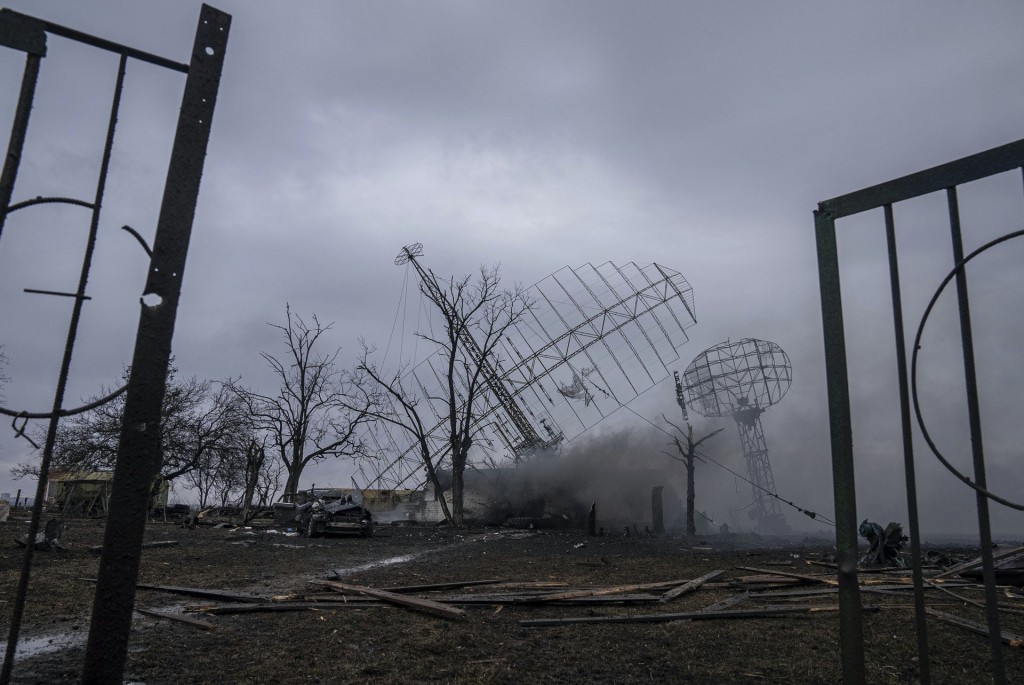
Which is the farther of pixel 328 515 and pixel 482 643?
pixel 328 515

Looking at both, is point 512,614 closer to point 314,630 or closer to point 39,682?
point 314,630

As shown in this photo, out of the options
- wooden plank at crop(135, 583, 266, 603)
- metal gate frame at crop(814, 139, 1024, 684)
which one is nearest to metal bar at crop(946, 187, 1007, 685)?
metal gate frame at crop(814, 139, 1024, 684)

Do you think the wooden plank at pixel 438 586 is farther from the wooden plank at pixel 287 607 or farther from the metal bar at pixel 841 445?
the metal bar at pixel 841 445

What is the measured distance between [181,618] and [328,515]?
1634cm

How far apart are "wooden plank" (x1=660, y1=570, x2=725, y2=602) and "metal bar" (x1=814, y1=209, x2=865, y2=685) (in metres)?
5.84

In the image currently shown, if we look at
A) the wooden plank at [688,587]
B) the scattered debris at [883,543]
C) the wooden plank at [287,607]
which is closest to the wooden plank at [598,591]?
the wooden plank at [688,587]

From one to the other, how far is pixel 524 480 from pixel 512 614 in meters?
32.5

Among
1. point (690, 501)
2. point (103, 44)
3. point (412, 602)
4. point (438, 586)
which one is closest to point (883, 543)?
point (438, 586)

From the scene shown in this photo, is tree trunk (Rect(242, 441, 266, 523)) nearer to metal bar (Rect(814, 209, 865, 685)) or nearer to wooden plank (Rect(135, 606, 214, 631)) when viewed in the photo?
wooden plank (Rect(135, 606, 214, 631))

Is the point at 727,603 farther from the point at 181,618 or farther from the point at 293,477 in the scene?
the point at 293,477

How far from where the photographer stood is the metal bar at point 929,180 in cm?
240

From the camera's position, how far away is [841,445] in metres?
2.54

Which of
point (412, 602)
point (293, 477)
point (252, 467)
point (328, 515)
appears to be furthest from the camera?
point (293, 477)

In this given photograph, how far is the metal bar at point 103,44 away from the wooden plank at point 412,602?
580 cm
